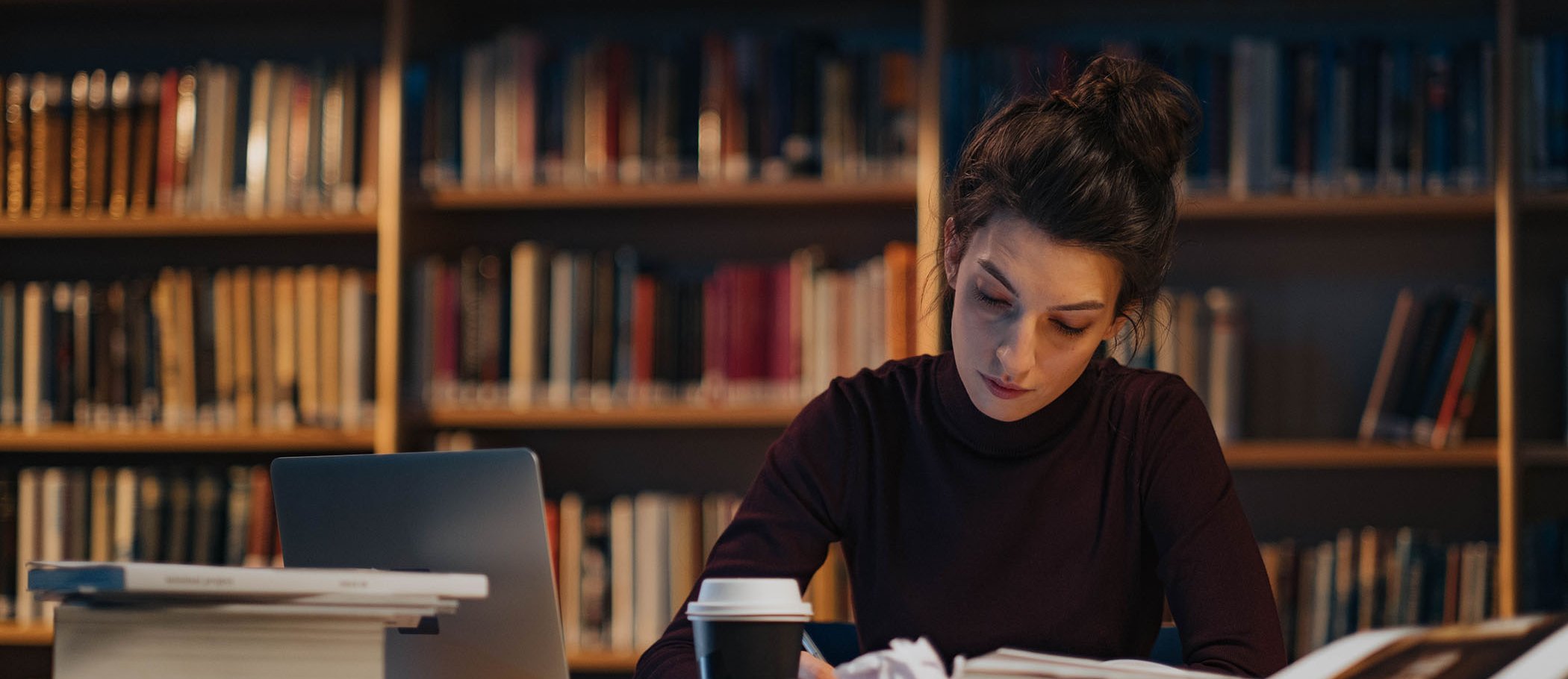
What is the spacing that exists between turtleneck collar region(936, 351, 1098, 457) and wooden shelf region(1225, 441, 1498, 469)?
1165mm

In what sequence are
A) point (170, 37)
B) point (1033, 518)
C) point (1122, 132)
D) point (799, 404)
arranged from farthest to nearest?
point (170, 37) < point (799, 404) < point (1033, 518) < point (1122, 132)

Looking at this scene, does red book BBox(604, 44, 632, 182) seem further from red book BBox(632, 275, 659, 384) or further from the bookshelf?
red book BBox(632, 275, 659, 384)

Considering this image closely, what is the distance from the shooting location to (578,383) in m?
2.61

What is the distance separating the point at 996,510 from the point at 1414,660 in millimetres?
615

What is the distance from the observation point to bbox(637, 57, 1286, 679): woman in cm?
115

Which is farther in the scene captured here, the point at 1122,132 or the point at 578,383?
the point at 578,383

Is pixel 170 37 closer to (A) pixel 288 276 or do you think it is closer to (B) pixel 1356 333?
(A) pixel 288 276

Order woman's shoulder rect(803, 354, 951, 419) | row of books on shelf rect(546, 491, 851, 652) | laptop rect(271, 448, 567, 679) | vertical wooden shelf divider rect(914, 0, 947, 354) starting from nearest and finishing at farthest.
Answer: laptop rect(271, 448, 567, 679)
woman's shoulder rect(803, 354, 951, 419)
vertical wooden shelf divider rect(914, 0, 947, 354)
row of books on shelf rect(546, 491, 851, 652)

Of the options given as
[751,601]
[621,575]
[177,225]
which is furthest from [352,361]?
[751,601]

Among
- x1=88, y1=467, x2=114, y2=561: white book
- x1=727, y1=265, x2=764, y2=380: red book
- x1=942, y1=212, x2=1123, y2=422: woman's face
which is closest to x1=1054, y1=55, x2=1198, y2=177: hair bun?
x1=942, y1=212, x2=1123, y2=422: woman's face

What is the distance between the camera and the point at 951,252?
4.25 feet

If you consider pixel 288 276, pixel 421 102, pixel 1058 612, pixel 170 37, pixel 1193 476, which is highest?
pixel 170 37

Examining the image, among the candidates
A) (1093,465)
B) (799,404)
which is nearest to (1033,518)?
(1093,465)

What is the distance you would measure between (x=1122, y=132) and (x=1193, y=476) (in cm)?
32
